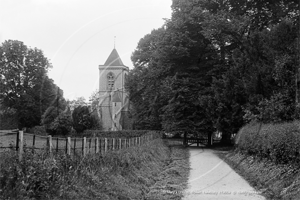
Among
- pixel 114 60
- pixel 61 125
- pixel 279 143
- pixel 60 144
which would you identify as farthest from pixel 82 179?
pixel 114 60

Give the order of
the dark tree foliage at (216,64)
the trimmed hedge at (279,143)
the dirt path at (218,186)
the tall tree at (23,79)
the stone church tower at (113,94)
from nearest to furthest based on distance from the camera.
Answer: the dirt path at (218,186)
the trimmed hedge at (279,143)
the dark tree foliage at (216,64)
the tall tree at (23,79)
the stone church tower at (113,94)

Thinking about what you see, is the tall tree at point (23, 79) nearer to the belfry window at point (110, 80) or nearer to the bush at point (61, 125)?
the bush at point (61, 125)

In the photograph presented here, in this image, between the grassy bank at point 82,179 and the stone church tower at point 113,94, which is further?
the stone church tower at point 113,94

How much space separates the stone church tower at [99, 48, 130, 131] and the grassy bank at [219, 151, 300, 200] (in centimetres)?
5509

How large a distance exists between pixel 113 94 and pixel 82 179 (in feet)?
218

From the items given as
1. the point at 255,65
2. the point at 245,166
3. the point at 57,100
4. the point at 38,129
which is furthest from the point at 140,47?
the point at 245,166

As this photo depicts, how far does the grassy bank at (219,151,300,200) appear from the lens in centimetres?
945

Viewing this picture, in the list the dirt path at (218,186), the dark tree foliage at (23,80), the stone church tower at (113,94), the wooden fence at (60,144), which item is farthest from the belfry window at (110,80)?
the dirt path at (218,186)

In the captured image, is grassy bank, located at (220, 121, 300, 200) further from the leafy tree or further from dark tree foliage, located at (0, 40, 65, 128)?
the leafy tree

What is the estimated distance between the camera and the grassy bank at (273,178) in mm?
9445

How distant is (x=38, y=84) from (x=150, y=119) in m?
18.5

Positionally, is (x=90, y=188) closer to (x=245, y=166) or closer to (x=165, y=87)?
(x=245, y=166)

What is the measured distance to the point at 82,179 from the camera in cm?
875

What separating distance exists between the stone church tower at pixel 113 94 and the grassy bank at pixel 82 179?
56.6 meters
